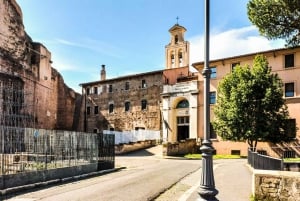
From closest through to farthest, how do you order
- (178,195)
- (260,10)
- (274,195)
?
(274,195), (178,195), (260,10)

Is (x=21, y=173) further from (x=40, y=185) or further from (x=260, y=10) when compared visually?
(x=260, y=10)

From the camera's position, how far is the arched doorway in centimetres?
3849

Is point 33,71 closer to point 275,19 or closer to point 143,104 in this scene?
point 143,104

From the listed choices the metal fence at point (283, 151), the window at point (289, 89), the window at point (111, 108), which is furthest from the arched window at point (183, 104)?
the window at point (111, 108)

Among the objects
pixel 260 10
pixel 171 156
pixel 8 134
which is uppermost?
pixel 260 10

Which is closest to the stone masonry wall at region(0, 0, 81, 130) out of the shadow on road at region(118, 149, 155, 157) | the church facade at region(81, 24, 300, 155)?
the church facade at region(81, 24, 300, 155)

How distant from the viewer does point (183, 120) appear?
3903cm

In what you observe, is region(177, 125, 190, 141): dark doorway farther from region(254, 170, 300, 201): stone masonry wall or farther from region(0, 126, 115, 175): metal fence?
region(254, 170, 300, 201): stone masonry wall

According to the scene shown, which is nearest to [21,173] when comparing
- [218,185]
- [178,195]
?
[178,195]

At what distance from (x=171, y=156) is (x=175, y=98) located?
34.1 feet

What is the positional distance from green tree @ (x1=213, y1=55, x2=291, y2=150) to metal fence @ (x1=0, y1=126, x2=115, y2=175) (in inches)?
472

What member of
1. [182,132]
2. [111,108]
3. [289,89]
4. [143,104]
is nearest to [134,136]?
[182,132]

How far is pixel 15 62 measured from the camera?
35.1 metres

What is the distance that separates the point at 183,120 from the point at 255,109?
13101 mm
